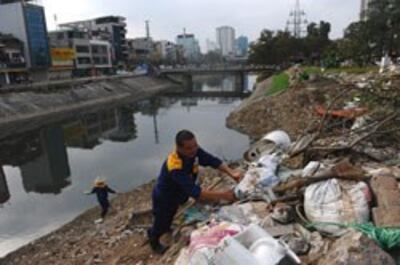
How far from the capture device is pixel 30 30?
48.5 metres

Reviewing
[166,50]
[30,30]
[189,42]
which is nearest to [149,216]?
[30,30]

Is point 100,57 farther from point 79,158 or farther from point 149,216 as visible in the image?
point 149,216

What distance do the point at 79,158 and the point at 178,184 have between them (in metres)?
14.9

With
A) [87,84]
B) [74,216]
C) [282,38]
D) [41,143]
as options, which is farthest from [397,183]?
[282,38]

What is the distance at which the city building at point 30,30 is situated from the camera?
48.0 meters

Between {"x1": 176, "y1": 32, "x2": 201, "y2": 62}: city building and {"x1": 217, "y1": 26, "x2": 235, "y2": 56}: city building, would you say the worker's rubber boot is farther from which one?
{"x1": 217, "y1": 26, "x2": 235, "y2": 56}: city building

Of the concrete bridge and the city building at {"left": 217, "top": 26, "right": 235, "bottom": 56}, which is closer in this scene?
the concrete bridge

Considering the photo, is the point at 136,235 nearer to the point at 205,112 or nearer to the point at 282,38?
the point at 205,112

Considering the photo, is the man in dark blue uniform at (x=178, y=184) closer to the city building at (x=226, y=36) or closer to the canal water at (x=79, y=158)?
the canal water at (x=79, y=158)

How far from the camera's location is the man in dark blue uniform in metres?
4.07

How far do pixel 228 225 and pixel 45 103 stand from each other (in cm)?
3232

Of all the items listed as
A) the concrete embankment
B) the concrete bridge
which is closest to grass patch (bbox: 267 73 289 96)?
the concrete embankment

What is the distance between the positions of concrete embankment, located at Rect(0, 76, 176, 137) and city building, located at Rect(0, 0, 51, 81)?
922 centimetres

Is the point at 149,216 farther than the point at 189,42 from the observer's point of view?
No
